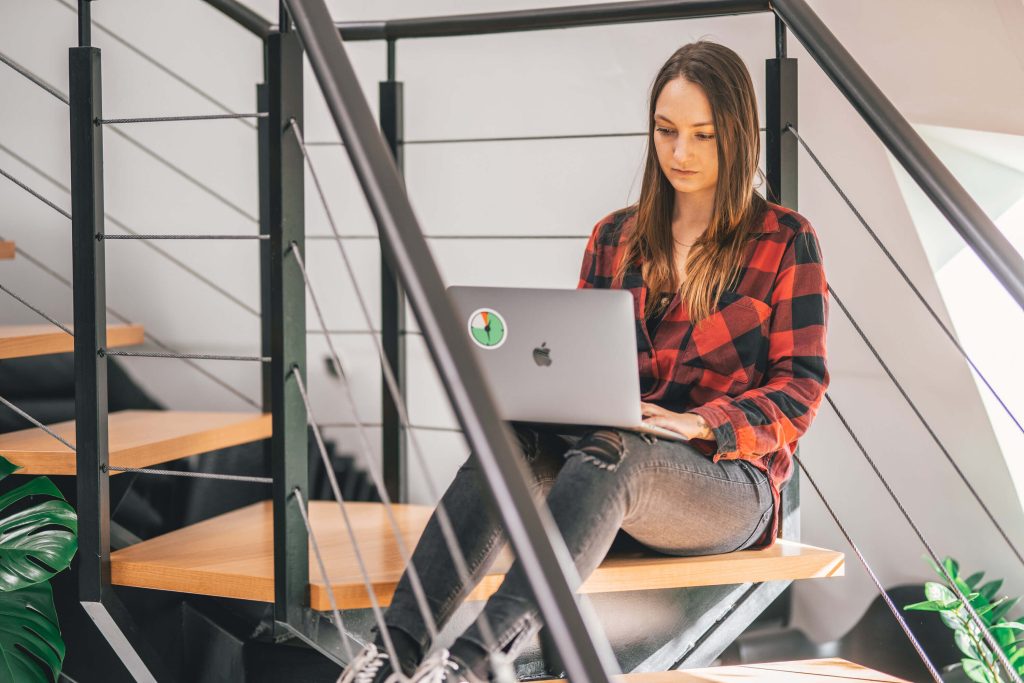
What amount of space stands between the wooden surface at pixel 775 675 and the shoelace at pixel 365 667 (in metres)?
0.34

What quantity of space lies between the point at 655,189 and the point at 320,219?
143cm

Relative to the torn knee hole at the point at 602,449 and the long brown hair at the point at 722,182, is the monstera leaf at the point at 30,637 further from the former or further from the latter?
the long brown hair at the point at 722,182

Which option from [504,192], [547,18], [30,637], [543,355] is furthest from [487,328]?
[504,192]

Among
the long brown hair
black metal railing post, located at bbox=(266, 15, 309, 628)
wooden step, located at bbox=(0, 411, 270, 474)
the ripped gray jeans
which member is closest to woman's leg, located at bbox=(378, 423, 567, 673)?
the ripped gray jeans

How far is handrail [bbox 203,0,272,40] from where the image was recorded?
2010mm

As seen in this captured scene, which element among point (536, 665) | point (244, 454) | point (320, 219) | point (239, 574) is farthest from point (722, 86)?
point (320, 219)

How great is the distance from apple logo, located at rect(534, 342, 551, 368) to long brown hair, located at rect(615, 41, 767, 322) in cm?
34

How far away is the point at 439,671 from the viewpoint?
1149 mm

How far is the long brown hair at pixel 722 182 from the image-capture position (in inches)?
62.4

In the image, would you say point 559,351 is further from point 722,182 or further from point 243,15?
point 243,15

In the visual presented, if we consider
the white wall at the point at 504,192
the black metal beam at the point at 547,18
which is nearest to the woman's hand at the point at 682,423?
the black metal beam at the point at 547,18

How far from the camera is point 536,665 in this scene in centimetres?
150

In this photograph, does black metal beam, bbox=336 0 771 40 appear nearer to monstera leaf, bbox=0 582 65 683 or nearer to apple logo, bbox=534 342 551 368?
apple logo, bbox=534 342 551 368

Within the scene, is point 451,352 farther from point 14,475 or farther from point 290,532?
point 14,475
